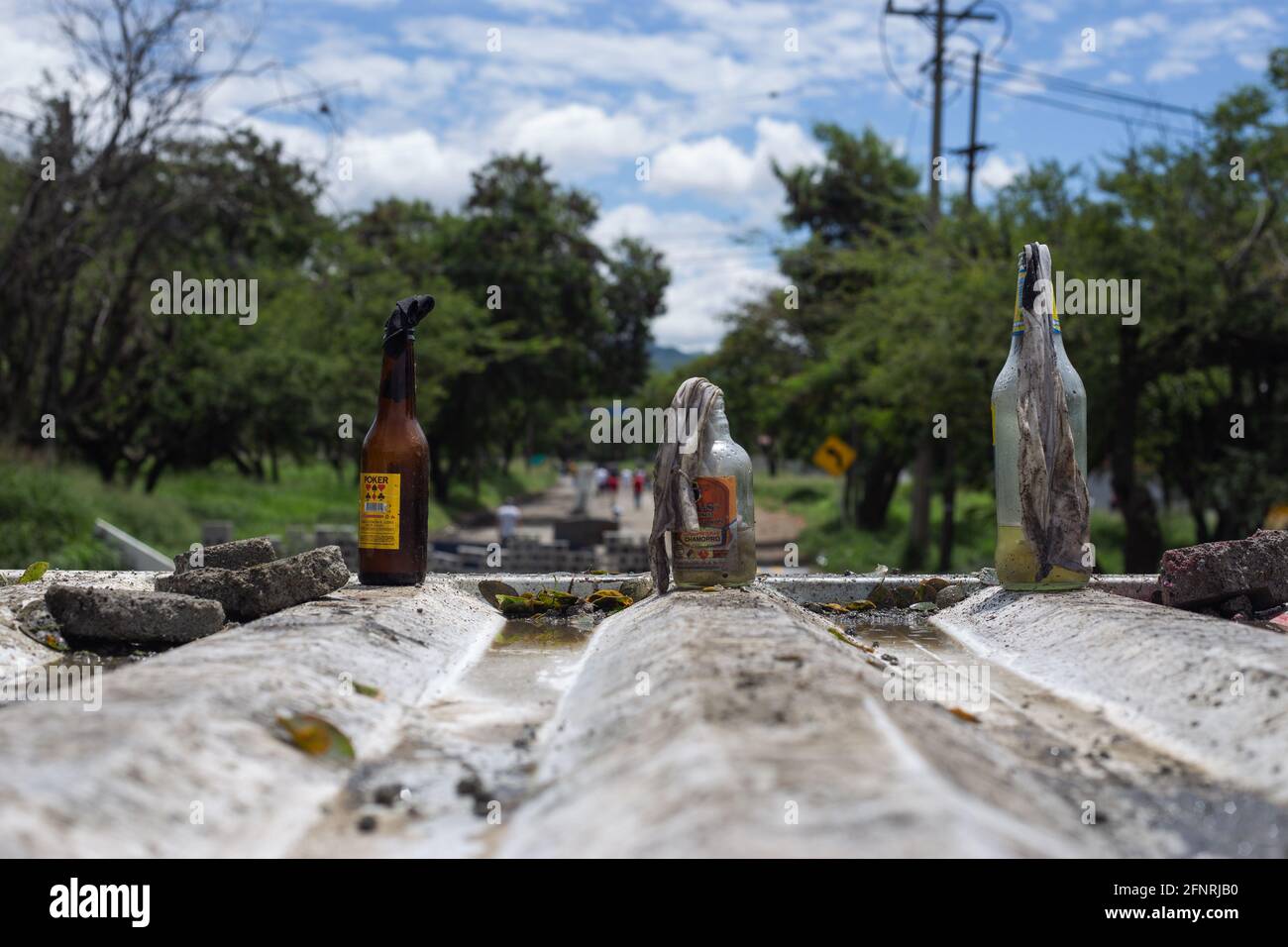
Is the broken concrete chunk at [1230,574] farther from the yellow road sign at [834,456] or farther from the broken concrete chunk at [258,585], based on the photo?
the yellow road sign at [834,456]

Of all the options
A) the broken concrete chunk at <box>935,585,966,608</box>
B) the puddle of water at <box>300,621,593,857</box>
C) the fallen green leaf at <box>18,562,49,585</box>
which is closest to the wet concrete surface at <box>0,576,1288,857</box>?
the puddle of water at <box>300,621,593,857</box>

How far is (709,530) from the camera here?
456 centimetres

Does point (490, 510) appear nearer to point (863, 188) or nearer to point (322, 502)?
point (322, 502)

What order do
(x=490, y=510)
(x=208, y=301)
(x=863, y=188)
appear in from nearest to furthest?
(x=208, y=301), (x=863, y=188), (x=490, y=510)

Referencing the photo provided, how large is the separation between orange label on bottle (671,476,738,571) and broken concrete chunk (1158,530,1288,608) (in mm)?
1700

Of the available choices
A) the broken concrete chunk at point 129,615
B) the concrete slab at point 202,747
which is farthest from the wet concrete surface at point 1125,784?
the broken concrete chunk at point 129,615

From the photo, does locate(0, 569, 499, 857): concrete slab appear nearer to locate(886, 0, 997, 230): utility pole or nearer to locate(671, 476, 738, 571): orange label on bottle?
locate(671, 476, 738, 571): orange label on bottle

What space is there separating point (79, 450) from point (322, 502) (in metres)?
8.49

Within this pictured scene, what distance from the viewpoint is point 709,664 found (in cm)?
294

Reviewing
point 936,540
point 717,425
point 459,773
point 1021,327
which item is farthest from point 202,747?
point 936,540

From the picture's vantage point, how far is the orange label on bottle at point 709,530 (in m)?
4.55

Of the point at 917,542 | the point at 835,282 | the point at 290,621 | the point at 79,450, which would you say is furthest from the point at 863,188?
the point at 290,621

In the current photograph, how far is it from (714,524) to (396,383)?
131 cm

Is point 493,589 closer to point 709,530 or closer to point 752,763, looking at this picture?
point 709,530
